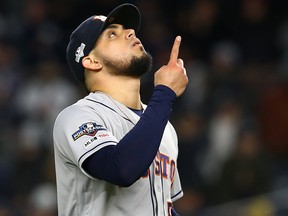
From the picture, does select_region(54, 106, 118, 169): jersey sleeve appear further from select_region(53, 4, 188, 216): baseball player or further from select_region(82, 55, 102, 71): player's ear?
select_region(82, 55, 102, 71): player's ear

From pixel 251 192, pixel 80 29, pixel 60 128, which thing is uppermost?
pixel 80 29

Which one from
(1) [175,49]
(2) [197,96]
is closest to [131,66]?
(1) [175,49]

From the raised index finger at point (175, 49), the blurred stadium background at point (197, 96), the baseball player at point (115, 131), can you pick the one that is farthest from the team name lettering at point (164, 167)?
the blurred stadium background at point (197, 96)

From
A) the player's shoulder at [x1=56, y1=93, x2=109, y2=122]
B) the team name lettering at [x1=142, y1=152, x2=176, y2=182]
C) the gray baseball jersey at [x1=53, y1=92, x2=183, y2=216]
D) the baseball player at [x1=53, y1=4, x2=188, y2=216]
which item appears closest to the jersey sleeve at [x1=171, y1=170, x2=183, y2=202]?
the baseball player at [x1=53, y1=4, x2=188, y2=216]

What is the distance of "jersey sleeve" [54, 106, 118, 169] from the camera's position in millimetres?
3191

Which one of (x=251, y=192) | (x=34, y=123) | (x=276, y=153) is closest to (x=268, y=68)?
(x=276, y=153)

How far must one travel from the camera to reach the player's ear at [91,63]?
3588mm

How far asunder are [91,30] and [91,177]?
77 cm

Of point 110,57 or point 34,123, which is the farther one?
point 34,123

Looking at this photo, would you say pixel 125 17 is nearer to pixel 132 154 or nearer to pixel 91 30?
pixel 91 30

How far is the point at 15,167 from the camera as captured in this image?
27.7ft

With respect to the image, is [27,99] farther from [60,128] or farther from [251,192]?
[60,128]

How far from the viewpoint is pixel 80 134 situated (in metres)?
3.25

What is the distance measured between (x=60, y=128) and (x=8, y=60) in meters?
6.15
